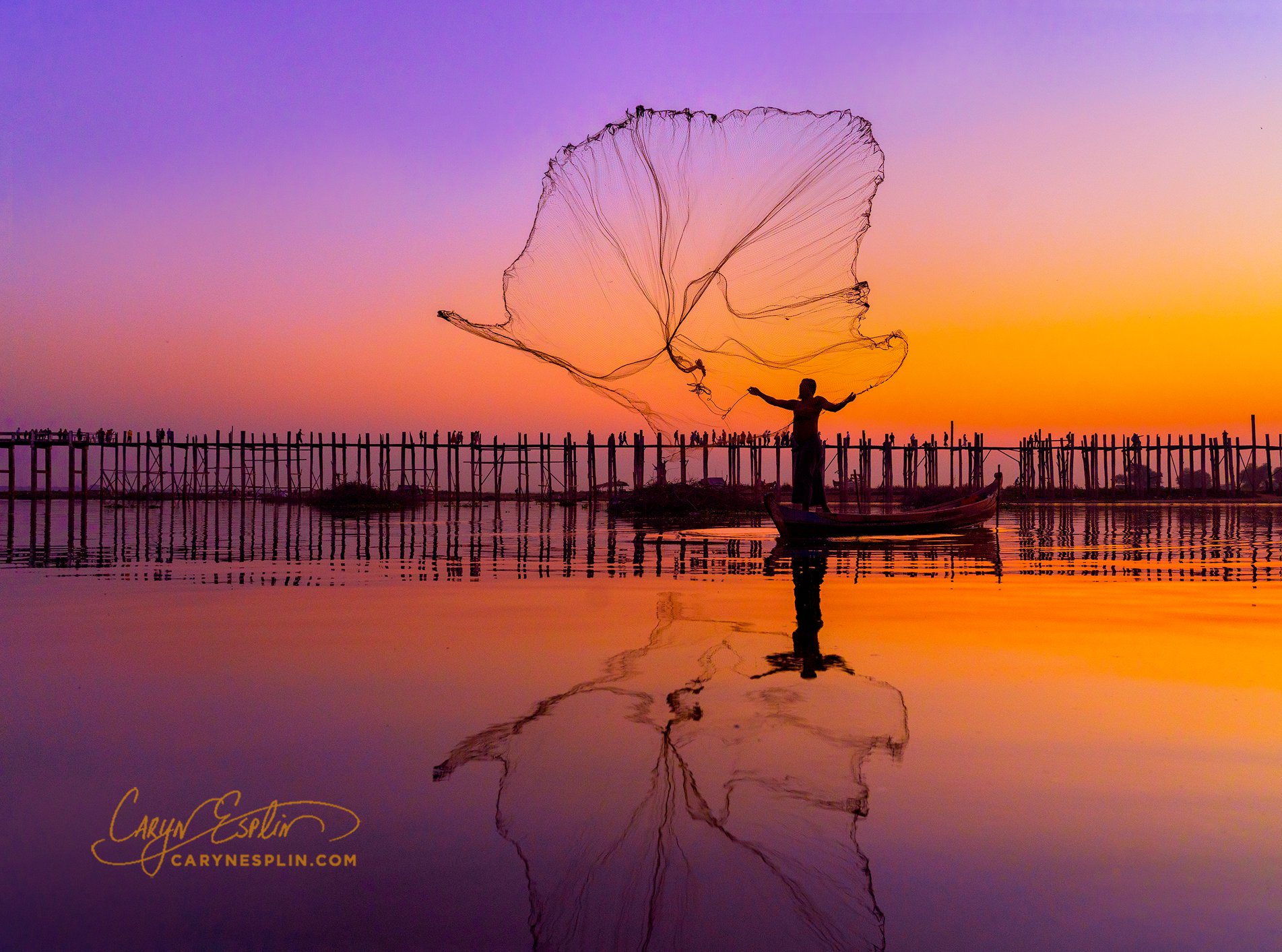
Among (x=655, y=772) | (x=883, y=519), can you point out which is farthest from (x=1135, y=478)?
(x=655, y=772)

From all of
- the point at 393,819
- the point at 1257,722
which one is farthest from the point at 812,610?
the point at 393,819

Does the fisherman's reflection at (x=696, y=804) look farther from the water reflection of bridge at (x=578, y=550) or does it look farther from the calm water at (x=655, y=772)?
the water reflection of bridge at (x=578, y=550)

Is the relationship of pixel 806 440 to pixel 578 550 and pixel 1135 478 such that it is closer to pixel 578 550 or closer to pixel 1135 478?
pixel 578 550

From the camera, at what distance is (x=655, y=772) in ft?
13.1

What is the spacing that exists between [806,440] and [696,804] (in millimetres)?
14253

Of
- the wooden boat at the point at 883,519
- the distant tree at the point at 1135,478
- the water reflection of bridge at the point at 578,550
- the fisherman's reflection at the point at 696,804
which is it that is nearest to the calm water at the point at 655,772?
the fisherman's reflection at the point at 696,804

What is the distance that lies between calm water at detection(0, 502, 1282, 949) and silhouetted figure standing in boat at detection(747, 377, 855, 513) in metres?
8.43

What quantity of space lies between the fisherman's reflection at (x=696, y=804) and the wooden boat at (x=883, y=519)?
37.3 feet

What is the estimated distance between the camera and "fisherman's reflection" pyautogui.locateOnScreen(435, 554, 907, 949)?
9.38ft

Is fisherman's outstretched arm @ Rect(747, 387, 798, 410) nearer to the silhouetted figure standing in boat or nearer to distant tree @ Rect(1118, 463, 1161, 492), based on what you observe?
the silhouetted figure standing in boat

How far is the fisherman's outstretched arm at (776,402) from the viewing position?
17.2 m
